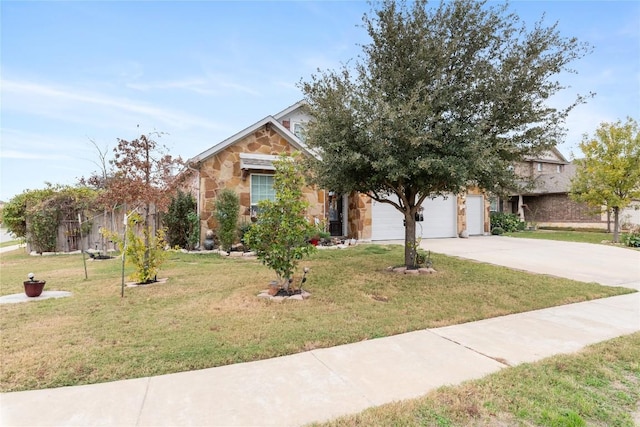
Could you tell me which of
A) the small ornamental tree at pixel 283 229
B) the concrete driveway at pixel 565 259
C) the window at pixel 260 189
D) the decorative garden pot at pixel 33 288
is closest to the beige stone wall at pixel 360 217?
the concrete driveway at pixel 565 259

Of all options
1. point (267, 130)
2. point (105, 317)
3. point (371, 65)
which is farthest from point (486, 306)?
point (267, 130)

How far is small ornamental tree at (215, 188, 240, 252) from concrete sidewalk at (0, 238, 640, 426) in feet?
29.0

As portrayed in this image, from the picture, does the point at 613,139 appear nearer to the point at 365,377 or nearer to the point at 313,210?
the point at 313,210

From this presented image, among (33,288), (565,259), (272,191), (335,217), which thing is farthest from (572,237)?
(33,288)

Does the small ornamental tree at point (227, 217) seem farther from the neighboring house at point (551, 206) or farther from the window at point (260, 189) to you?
the neighboring house at point (551, 206)

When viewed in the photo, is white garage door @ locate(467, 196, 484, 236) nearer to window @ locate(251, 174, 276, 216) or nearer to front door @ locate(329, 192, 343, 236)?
front door @ locate(329, 192, 343, 236)

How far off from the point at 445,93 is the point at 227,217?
8335mm

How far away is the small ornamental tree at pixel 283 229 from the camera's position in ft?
21.3

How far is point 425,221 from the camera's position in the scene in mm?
17719

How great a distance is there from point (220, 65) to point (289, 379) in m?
12.8

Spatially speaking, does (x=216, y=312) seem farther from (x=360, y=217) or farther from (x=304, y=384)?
(x=360, y=217)

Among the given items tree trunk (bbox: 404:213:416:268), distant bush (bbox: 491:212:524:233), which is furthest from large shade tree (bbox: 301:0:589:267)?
distant bush (bbox: 491:212:524:233)

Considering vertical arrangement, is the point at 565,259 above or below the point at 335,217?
below

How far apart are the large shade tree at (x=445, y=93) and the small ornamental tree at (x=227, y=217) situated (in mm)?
5476
